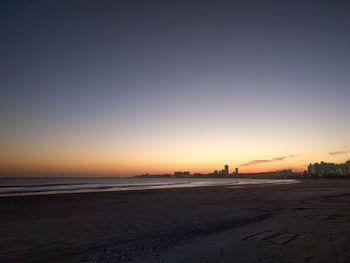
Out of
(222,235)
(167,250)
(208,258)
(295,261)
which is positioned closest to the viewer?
(295,261)

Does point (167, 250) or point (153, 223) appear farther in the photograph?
point (153, 223)

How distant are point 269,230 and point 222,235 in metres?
2.11

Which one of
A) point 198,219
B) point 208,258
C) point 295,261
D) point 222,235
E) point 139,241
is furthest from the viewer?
point 198,219

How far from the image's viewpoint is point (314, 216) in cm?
1694

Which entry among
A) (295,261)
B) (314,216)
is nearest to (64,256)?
(295,261)

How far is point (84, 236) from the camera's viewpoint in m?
12.2

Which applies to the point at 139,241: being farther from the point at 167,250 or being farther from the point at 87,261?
the point at 87,261

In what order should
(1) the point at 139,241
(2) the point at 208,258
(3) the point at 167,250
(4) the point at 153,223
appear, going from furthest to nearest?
(4) the point at 153,223 < (1) the point at 139,241 < (3) the point at 167,250 < (2) the point at 208,258

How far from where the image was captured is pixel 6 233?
495 inches

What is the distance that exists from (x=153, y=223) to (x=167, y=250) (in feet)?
17.9

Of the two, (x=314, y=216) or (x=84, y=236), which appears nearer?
(x=84, y=236)

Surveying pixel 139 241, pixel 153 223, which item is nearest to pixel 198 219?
pixel 153 223

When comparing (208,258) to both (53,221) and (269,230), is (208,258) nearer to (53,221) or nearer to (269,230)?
(269,230)

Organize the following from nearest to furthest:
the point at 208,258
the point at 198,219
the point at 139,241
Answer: the point at 208,258, the point at 139,241, the point at 198,219
